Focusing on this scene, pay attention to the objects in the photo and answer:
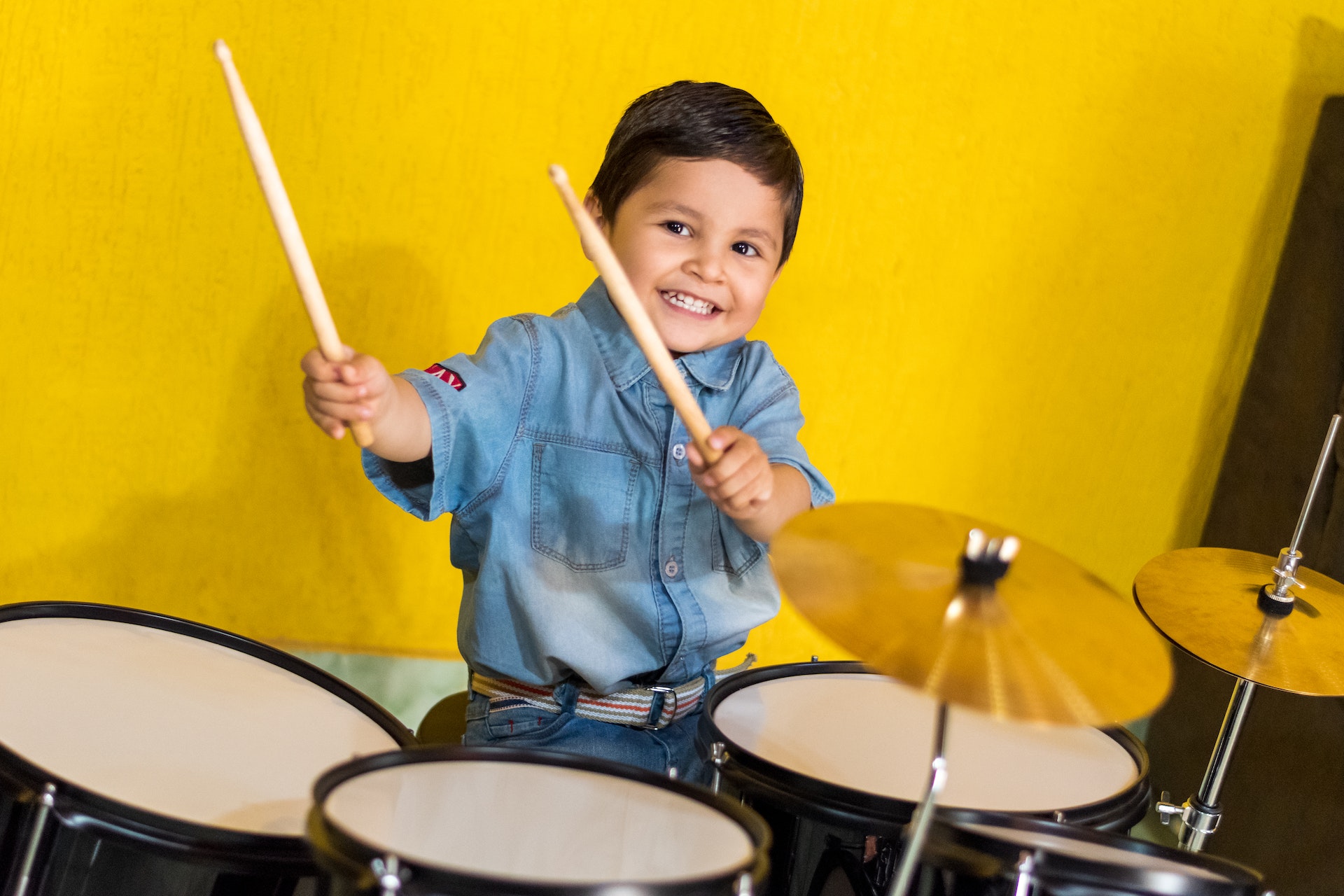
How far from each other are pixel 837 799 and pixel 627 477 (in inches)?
14.5

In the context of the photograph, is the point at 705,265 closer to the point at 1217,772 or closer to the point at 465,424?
the point at 465,424

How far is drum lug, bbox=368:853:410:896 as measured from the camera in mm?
512

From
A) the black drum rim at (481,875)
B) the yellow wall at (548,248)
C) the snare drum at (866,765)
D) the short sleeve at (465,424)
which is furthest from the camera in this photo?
the yellow wall at (548,248)

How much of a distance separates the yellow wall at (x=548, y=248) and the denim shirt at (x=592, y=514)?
1.42 ft

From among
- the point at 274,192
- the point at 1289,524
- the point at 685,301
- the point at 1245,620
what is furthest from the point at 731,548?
the point at 1289,524

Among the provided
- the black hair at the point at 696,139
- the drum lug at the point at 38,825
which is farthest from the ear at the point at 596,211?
the drum lug at the point at 38,825

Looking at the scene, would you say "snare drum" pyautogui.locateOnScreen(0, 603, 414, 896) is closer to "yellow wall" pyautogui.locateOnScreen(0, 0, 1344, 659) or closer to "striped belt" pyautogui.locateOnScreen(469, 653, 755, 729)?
"striped belt" pyautogui.locateOnScreen(469, 653, 755, 729)

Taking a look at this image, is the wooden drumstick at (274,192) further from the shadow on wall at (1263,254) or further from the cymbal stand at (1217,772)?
the shadow on wall at (1263,254)

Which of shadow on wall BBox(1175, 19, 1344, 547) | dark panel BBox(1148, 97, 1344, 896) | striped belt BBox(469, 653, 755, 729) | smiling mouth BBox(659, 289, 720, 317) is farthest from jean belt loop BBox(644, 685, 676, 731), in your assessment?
shadow on wall BBox(1175, 19, 1344, 547)

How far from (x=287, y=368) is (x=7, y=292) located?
298 millimetres

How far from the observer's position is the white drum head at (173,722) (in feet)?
2.16

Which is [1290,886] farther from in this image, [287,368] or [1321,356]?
[287,368]

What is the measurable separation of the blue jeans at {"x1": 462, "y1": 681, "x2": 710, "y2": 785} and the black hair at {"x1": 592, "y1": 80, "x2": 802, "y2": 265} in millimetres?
428

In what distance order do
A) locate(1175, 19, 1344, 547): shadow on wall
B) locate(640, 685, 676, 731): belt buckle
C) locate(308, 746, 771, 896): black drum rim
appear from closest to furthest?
locate(308, 746, 771, 896): black drum rim
locate(640, 685, 676, 731): belt buckle
locate(1175, 19, 1344, 547): shadow on wall
